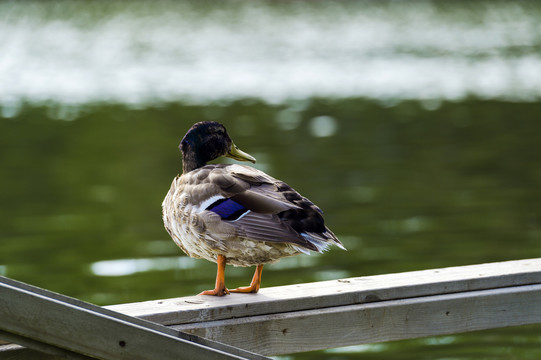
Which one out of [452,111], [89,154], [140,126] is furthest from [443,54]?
[89,154]

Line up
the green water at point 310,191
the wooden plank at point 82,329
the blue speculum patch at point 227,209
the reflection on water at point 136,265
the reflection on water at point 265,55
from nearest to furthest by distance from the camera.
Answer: the wooden plank at point 82,329 < the blue speculum patch at point 227,209 < the green water at point 310,191 < the reflection on water at point 136,265 < the reflection on water at point 265,55

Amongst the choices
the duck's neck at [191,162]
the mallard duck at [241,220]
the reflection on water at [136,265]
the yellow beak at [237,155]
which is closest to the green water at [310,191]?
the reflection on water at [136,265]

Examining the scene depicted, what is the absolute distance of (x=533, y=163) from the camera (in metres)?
11.2

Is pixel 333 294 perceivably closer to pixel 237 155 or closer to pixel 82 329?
pixel 82 329

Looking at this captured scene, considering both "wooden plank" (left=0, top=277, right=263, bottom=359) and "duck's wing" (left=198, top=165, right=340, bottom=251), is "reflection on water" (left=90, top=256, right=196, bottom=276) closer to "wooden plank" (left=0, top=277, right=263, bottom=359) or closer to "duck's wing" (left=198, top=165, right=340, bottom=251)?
"duck's wing" (left=198, top=165, right=340, bottom=251)

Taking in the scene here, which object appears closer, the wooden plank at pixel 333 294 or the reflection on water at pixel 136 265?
the wooden plank at pixel 333 294

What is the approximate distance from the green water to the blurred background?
0.09 feet

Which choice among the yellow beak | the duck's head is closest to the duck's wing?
the duck's head

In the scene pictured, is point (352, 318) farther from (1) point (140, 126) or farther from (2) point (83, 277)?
(1) point (140, 126)

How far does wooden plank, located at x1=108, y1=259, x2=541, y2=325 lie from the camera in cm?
264

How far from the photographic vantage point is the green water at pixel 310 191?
22.8 feet

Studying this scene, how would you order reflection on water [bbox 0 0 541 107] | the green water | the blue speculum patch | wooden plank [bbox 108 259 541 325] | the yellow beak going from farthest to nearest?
1. reflection on water [bbox 0 0 541 107]
2. the green water
3. the yellow beak
4. the blue speculum patch
5. wooden plank [bbox 108 259 541 325]

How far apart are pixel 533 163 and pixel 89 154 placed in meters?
6.07

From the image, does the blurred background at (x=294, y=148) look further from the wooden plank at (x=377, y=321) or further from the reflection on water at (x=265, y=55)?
the wooden plank at (x=377, y=321)
